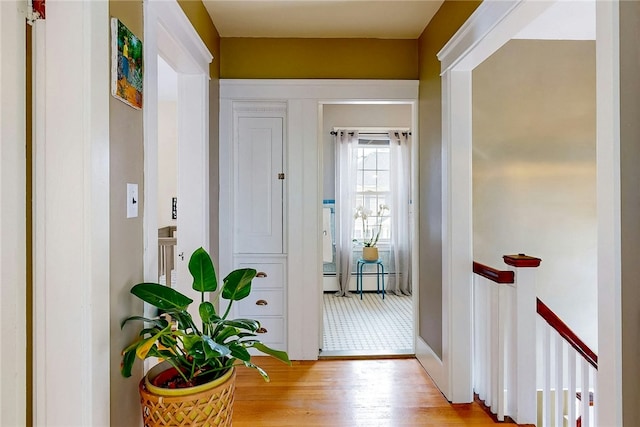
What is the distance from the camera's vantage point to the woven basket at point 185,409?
1.16m

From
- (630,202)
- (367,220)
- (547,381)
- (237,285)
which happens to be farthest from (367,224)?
(630,202)

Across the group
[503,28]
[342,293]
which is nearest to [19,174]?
[503,28]

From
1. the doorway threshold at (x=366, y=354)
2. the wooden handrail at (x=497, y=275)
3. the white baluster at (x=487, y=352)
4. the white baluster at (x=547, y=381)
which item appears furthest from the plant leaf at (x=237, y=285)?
the doorway threshold at (x=366, y=354)

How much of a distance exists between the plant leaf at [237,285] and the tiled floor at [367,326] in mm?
1787

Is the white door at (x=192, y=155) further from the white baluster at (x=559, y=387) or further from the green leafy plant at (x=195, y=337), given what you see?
the white baluster at (x=559, y=387)

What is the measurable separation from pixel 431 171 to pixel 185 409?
206 cm

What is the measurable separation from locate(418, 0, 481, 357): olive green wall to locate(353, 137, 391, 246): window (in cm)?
239

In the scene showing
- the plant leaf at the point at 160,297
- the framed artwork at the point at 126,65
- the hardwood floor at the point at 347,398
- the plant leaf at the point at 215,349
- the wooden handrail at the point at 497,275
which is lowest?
the hardwood floor at the point at 347,398

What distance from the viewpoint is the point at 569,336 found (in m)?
1.78

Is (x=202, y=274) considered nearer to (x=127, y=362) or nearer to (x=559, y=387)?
(x=127, y=362)

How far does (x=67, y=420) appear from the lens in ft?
3.49

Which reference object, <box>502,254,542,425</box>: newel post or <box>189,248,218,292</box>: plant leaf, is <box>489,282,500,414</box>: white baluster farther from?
<box>189,248,218,292</box>: plant leaf

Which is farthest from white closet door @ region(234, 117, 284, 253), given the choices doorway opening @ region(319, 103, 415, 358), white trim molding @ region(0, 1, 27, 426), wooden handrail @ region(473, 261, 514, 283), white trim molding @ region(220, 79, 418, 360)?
doorway opening @ region(319, 103, 415, 358)

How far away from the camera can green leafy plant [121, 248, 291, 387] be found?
47.1 inches
